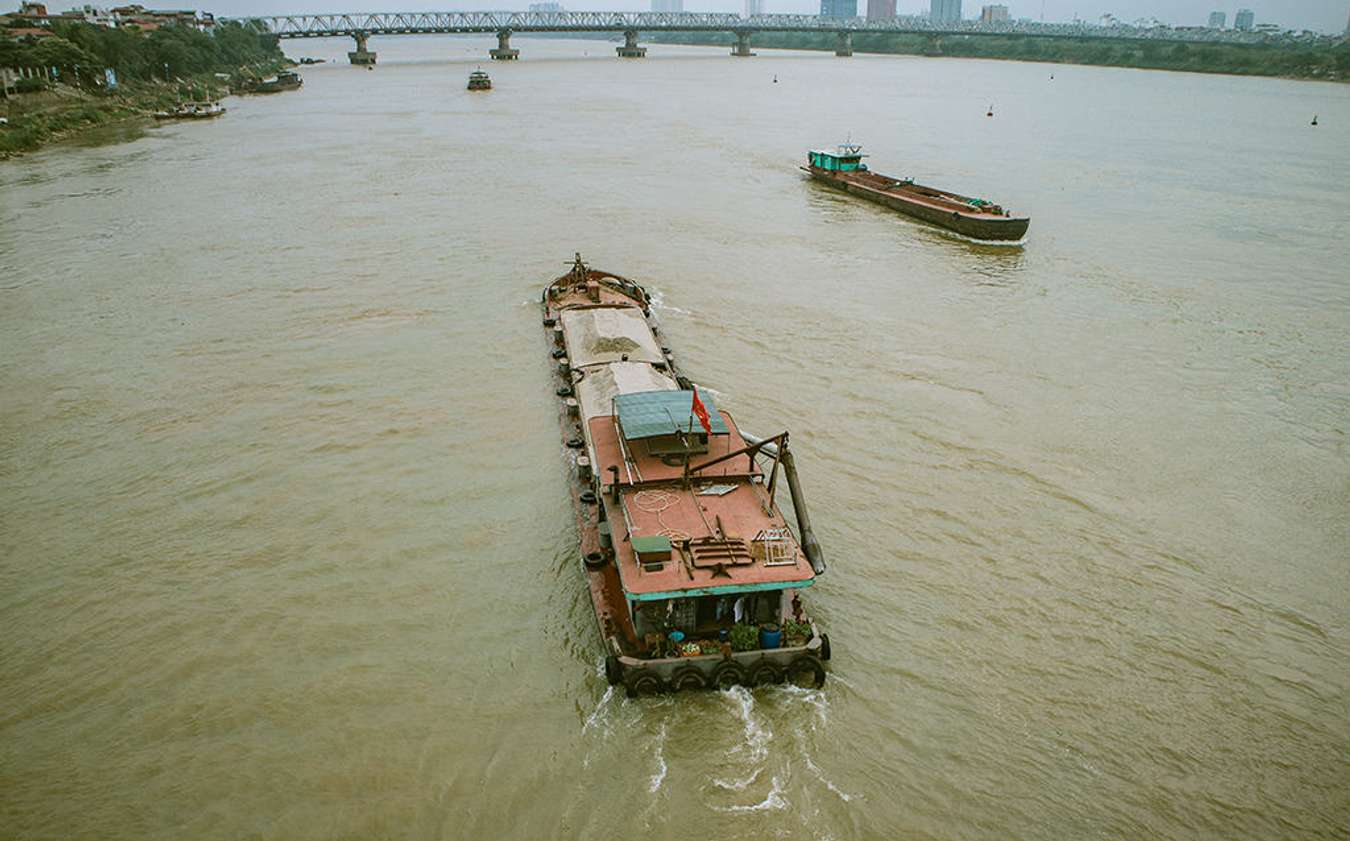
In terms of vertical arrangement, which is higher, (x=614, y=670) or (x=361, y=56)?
(x=361, y=56)

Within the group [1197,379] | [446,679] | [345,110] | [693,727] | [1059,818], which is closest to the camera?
[1059,818]

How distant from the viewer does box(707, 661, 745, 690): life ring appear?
11164 mm

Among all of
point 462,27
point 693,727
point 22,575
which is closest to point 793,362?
point 693,727

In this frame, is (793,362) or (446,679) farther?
(793,362)

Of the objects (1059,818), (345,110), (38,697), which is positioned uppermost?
(345,110)

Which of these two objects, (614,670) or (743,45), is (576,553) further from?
(743,45)

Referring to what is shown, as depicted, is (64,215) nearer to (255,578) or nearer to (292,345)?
(292,345)

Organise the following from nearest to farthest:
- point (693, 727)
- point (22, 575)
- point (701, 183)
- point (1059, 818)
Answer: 1. point (1059, 818)
2. point (693, 727)
3. point (22, 575)
4. point (701, 183)

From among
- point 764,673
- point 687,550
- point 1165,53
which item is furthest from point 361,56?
point 764,673

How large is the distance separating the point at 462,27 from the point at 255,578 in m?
149

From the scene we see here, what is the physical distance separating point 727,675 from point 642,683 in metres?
1.22

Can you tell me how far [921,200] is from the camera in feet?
133

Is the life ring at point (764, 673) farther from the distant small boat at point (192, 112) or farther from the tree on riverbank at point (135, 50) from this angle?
the tree on riverbank at point (135, 50)

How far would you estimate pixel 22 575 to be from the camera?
13.7 m
